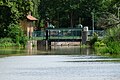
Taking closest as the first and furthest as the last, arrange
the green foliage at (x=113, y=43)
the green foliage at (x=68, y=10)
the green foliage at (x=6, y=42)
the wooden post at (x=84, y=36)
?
the green foliage at (x=113, y=43) → the green foliage at (x=6, y=42) → the wooden post at (x=84, y=36) → the green foliage at (x=68, y=10)

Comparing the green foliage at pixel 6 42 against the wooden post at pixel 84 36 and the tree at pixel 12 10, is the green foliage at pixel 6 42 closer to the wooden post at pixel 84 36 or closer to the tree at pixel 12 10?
the tree at pixel 12 10

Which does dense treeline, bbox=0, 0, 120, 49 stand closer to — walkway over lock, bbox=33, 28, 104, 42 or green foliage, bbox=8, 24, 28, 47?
green foliage, bbox=8, 24, 28, 47

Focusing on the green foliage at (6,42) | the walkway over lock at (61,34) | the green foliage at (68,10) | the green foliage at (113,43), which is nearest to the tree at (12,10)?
the green foliage at (6,42)

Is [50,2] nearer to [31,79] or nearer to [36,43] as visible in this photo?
[36,43]

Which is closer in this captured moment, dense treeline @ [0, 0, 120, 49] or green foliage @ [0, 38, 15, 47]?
green foliage @ [0, 38, 15, 47]

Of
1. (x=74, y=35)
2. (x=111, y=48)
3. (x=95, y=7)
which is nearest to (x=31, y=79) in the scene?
(x=111, y=48)

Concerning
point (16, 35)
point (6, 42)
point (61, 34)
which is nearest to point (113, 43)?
point (6, 42)

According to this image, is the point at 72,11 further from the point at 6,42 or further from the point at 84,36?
the point at 6,42

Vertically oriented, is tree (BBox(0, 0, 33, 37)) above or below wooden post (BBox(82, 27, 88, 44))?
above

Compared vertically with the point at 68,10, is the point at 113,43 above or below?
below

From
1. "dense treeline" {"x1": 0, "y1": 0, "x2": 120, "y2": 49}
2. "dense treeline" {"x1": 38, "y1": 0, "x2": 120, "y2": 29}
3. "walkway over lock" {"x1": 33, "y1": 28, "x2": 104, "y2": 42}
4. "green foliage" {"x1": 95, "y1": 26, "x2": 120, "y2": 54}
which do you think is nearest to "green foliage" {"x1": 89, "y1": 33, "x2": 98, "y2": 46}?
"walkway over lock" {"x1": 33, "y1": 28, "x2": 104, "y2": 42}

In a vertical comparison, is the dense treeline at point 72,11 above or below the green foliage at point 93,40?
above

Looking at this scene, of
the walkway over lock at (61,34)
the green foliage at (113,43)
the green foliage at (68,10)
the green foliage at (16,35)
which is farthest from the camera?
the green foliage at (68,10)

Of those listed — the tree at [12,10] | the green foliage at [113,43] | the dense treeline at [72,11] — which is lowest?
the green foliage at [113,43]
